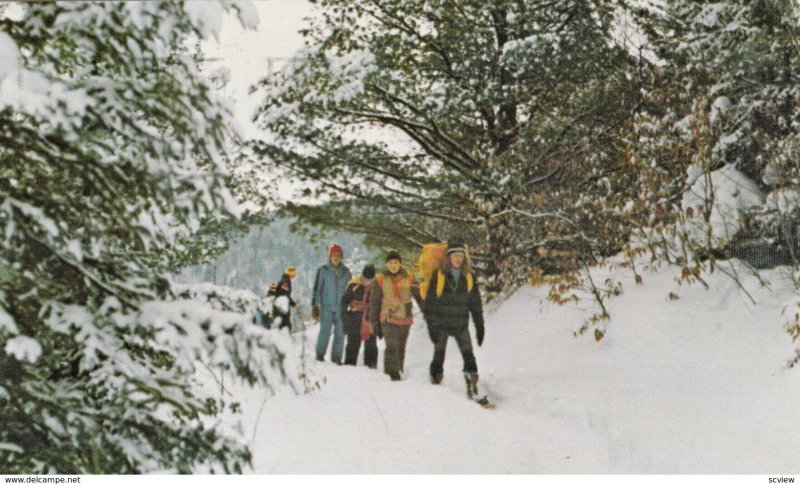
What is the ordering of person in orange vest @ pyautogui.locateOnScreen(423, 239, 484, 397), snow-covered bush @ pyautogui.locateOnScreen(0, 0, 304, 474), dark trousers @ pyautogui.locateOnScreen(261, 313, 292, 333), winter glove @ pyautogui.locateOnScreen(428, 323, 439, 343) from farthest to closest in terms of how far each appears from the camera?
winter glove @ pyautogui.locateOnScreen(428, 323, 439, 343)
person in orange vest @ pyautogui.locateOnScreen(423, 239, 484, 397)
dark trousers @ pyautogui.locateOnScreen(261, 313, 292, 333)
snow-covered bush @ pyautogui.locateOnScreen(0, 0, 304, 474)

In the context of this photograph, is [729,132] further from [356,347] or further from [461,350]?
[356,347]

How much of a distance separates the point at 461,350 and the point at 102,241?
424 cm

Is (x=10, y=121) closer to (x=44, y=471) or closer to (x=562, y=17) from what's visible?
(x=44, y=471)

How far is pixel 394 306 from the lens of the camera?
6.87 metres

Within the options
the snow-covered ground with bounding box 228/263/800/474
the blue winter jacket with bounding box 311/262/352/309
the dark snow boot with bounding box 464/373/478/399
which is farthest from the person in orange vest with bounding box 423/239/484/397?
the blue winter jacket with bounding box 311/262/352/309

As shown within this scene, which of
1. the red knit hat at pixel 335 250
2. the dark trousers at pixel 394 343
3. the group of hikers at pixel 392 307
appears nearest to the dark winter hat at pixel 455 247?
the group of hikers at pixel 392 307

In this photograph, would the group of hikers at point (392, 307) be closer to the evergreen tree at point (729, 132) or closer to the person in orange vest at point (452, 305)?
the person in orange vest at point (452, 305)

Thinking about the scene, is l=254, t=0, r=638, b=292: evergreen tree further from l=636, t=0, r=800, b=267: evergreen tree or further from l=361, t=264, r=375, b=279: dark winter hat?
l=361, t=264, r=375, b=279: dark winter hat

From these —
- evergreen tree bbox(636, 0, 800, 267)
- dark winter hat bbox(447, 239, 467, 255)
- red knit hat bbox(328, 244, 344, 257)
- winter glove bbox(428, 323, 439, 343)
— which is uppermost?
evergreen tree bbox(636, 0, 800, 267)

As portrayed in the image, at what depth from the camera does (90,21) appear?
216cm

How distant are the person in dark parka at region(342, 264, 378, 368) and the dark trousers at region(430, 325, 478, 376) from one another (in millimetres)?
1442

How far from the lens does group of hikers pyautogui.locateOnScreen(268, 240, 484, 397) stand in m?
6.23

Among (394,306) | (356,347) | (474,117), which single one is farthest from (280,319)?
(474,117)

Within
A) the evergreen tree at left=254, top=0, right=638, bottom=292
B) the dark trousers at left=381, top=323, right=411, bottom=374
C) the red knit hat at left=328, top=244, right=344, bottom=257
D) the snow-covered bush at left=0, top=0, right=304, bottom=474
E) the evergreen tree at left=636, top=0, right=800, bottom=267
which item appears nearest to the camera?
the snow-covered bush at left=0, top=0, right=304, bottom=474
